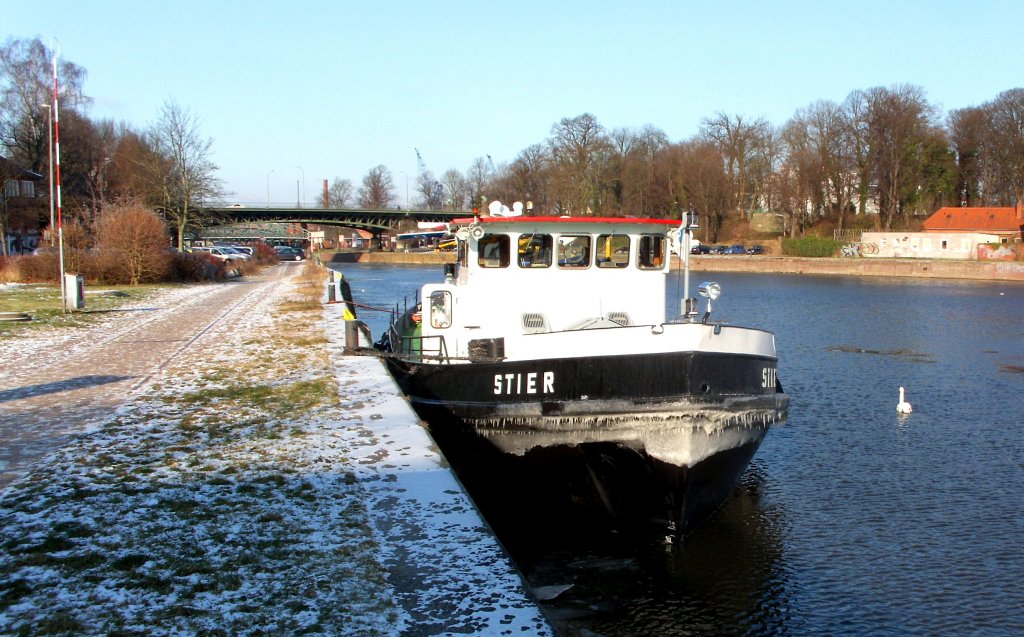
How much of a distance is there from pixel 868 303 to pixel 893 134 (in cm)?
3940

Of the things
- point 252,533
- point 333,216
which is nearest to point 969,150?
point 333,216

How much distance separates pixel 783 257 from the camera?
229 feet

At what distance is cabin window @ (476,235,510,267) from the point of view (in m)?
11.8

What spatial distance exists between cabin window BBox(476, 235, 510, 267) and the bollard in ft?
14.3

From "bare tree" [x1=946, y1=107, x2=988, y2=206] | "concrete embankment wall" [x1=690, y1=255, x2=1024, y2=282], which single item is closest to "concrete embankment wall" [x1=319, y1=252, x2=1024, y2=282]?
"concrete embankment wall" [x1=690, y1=255, x2=1024, y2=282]

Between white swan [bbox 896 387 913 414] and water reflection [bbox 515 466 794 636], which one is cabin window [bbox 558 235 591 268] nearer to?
water reflection [bbox 515 466 794 636]

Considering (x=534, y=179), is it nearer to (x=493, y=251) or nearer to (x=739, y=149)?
(x=739, y=149)

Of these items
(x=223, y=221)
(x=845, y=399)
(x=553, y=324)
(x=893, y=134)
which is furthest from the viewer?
(x=893, y=134)

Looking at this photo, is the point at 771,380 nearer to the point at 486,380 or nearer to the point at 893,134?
the point at 486,380

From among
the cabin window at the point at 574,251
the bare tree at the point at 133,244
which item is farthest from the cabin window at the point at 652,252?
the bare tree at the point at 133,244

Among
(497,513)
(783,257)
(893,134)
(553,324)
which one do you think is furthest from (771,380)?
(893,134)

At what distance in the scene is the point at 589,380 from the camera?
32.6 feet

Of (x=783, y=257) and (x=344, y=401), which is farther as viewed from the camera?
(x=783, y=257)

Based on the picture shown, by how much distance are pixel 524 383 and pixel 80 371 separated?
23.4 feet
